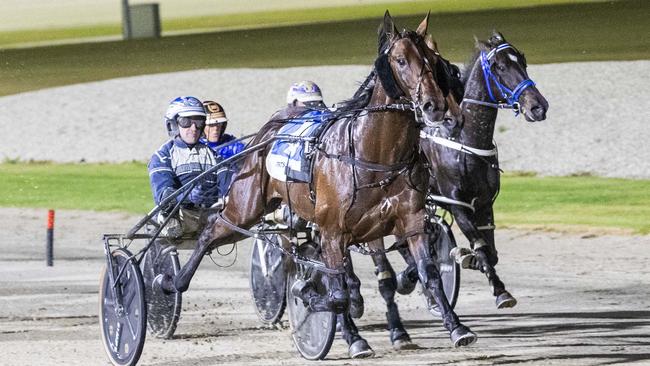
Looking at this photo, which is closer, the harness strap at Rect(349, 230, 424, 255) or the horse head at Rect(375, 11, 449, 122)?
the horse head at Rect(375, 11, 449, 122)

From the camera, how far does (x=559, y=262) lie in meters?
13.3

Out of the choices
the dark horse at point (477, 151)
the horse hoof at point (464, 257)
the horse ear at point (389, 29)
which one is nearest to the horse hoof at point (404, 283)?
the dark horse at point (477, 151)

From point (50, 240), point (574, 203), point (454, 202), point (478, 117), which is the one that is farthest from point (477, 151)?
point (574, 203)

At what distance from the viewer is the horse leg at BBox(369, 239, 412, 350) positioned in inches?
348

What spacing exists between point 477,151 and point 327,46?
24.4 metres

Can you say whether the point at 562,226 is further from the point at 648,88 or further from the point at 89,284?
the point at 648,88

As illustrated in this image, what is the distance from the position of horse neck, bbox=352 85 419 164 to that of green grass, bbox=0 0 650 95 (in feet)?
66.8

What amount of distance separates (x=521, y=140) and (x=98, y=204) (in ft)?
21.8

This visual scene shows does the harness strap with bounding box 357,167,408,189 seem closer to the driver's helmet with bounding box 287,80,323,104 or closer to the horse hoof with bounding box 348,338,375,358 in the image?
the horse hoof with bounding box 348,338,375,358

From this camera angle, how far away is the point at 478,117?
9.84 meters

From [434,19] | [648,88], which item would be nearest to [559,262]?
[648,88]

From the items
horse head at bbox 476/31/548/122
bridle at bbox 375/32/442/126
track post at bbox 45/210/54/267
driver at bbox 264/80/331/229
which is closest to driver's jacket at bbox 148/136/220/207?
driver at bbox 264/80/331/229

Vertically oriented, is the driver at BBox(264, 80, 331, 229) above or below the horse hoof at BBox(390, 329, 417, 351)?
above

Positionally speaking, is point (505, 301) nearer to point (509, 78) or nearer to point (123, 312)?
point (509, 78)
